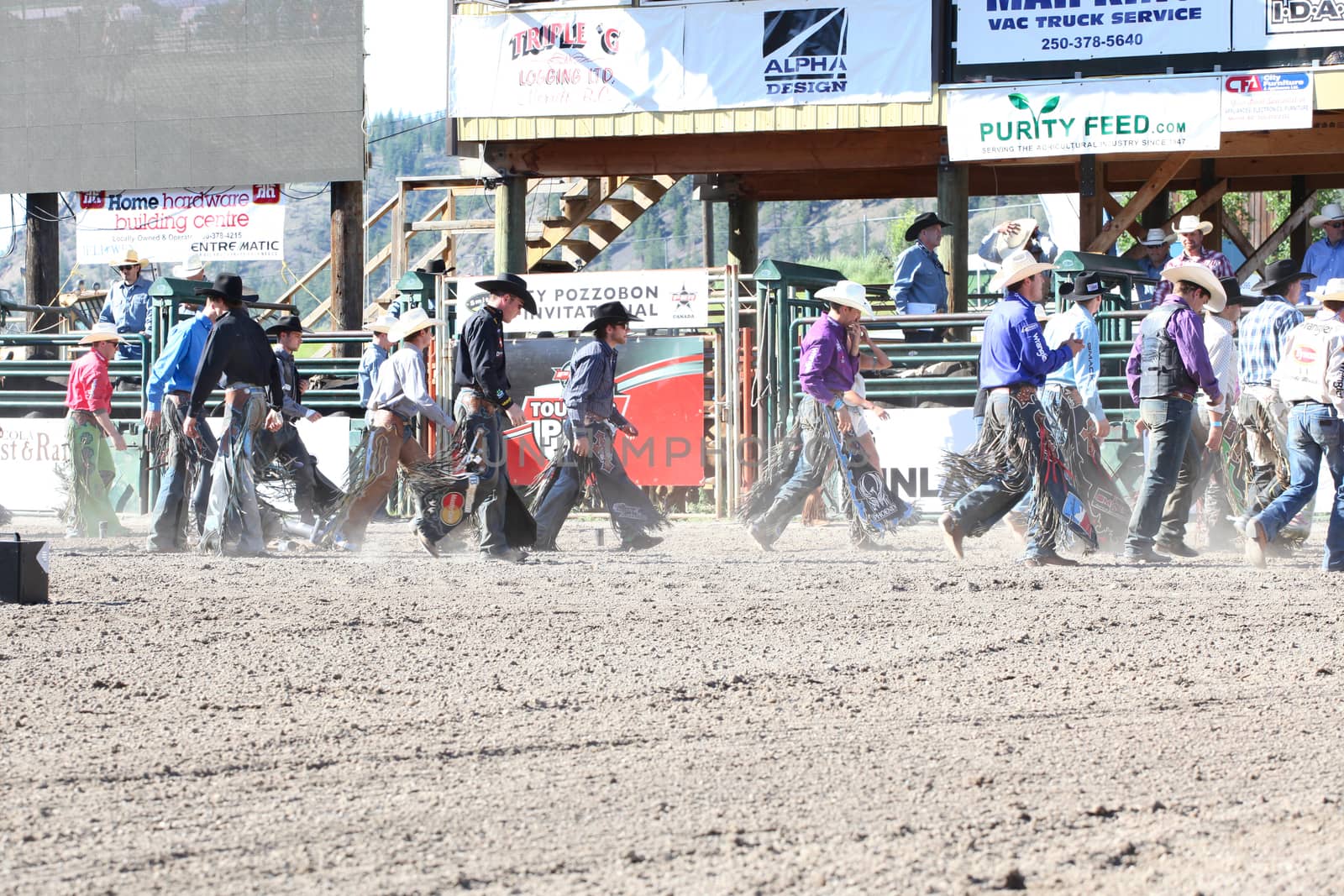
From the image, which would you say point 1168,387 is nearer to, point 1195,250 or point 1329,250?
point 1195,250

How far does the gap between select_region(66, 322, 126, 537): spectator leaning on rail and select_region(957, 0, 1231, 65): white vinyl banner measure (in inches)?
354

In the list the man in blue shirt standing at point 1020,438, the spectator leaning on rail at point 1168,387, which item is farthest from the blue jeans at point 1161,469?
the man in blue shirt standing at point 1020,438

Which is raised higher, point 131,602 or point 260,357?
point 260,357

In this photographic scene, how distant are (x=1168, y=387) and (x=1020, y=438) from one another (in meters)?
1.06

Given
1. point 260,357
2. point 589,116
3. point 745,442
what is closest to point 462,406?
point 260,357

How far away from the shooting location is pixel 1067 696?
620cm

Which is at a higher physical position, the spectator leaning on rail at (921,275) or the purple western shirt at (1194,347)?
the spectator leaning on rail at (921,275)

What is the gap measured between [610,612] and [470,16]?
39.9ft

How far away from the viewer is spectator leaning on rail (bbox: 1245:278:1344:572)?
998 centimetres

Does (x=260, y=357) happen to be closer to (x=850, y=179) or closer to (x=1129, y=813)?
(x=1129, y=813)

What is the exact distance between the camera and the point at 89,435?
1423 centimetres

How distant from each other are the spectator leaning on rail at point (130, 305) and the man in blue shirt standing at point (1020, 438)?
925 cm

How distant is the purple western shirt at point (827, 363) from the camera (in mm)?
11711

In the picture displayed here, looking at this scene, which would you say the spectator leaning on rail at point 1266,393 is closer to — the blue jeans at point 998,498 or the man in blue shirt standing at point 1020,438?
the man in blue shirt standing at point 1020,438
